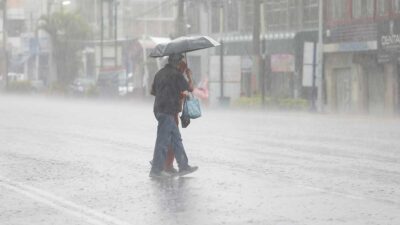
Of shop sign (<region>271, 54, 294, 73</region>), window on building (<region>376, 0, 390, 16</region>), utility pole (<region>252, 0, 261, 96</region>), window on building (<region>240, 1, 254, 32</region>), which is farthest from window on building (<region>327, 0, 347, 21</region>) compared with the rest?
window on building (<region>240, 1, 254, 32</region>)

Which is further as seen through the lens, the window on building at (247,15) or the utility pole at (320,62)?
the window on building at (247,15)

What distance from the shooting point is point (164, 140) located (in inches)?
550

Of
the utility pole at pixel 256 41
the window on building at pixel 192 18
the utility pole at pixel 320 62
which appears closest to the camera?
the utility pole at pixel 320 62

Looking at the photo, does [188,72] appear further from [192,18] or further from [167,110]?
[192,18]

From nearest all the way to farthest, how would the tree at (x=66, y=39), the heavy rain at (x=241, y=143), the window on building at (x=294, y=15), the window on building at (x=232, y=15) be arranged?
1. the heavy rain at (x=241, y=143)
2. the window on building at (x=294, y=15)
3. the window on building at (x=232, y=15)
4. the tree at (x=66, y=39)

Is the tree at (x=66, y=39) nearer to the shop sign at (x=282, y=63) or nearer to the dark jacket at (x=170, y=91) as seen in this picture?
the shop sign at (x=282, y=63)

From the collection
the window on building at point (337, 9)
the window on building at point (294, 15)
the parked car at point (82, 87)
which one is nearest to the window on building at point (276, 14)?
the window on building at point (294, 15)

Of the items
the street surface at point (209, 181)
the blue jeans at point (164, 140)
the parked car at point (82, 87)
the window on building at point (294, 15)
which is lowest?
the parked car at point (82, 87)

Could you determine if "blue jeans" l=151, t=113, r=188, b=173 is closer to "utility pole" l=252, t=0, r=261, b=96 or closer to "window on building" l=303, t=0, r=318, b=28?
"utility pole" l=252, t=0, r=261, b=96

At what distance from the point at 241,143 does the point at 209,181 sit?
26.4 ft

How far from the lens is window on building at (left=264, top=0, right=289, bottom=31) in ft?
186

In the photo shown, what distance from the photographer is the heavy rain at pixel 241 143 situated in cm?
1089

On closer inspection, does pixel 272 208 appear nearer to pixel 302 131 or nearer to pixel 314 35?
pixel 302 131

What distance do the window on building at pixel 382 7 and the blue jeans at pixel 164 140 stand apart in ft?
113
